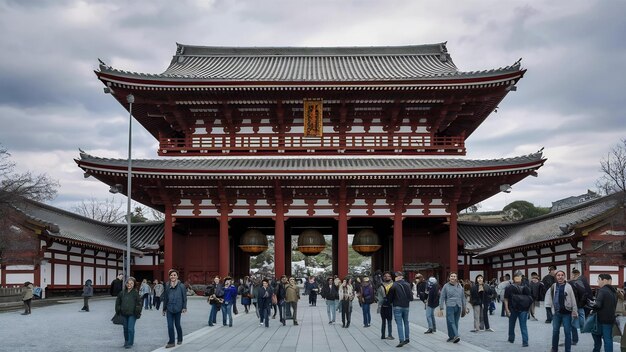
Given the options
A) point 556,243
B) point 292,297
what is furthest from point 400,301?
point 556,243

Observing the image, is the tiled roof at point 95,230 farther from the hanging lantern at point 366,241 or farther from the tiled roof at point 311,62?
the hanging lantern at point 366,241

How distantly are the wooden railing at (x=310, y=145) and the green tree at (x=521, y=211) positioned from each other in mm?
50849

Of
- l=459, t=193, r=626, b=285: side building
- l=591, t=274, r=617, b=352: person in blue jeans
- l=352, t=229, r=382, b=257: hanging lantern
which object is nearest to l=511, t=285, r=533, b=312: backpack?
l=591, t=274, r=617, b=352: person in blue jeans

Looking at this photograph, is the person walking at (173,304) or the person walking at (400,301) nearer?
the person walking at (173,304)

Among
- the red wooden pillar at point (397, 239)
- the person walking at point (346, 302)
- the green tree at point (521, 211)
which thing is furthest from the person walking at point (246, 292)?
the green tree at point (521, 211)

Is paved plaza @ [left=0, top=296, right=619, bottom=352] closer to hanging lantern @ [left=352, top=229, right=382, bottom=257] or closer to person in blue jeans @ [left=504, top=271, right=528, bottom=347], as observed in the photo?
person in blue jeans @ [left=504, top=271, right=528, bottom=347]

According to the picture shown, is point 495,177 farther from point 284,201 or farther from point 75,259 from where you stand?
point 75,259

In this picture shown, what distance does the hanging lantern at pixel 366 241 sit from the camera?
4147 centimetres

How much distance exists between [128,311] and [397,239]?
22235 millimetres

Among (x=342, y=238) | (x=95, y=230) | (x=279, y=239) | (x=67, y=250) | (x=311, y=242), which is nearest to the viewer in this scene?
(x=342, y=238)

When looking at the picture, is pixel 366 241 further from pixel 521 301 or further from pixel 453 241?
pixel 521 301

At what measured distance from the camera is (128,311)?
59.1 ft

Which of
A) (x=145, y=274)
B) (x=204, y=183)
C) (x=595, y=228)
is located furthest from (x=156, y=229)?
(x=595, y=228)

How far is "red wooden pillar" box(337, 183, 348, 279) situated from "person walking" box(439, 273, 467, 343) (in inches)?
676
